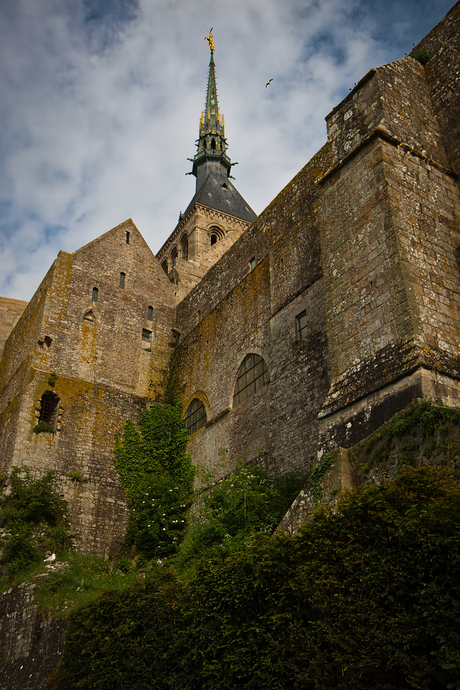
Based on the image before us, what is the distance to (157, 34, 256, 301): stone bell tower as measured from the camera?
29859 millimetres

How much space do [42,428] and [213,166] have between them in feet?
92.3

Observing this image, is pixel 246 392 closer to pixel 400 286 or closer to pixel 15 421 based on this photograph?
pixel 15 421

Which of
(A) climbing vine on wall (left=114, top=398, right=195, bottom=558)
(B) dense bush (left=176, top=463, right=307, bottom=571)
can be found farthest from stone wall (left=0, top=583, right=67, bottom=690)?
(A) climbing vine on wall (left=114, top=398, right=195, bottom=558)

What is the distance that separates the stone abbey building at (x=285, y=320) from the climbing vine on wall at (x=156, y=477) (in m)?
0.33

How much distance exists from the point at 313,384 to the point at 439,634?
21.1 feet

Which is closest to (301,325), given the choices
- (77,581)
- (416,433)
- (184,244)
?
(416,433)

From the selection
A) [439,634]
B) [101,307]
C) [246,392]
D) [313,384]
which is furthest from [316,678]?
[101,307]

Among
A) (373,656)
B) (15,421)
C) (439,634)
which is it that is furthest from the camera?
(15,421)

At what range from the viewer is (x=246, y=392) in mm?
12578

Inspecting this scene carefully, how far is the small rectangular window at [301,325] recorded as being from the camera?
10827 millimetres

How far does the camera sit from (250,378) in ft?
41.2

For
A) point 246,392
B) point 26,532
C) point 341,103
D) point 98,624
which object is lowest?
point 98,624

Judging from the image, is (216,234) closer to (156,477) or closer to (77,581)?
(156,477)

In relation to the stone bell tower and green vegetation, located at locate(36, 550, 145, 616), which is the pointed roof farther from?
green vegetation, located at locate(36, 550, 145, 616)
